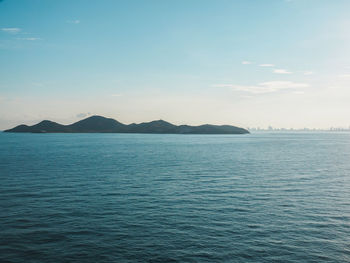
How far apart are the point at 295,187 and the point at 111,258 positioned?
123 feet

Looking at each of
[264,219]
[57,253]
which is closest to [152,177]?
[264,219]

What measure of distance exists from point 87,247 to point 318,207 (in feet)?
97.5

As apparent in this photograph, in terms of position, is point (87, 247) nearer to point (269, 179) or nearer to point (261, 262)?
point (261, 262)

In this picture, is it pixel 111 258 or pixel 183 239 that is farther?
pixel 183 239

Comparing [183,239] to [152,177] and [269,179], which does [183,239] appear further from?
[269,179]

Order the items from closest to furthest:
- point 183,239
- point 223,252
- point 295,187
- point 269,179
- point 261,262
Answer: point 261,262 < point 223,252 < point 183,239 < point 295,187 < point 269,179

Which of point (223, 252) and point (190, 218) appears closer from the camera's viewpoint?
point (223, 252)

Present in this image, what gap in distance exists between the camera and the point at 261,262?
20.3 metres

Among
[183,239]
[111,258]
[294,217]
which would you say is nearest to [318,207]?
[294,217]

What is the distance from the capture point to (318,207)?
3481cm

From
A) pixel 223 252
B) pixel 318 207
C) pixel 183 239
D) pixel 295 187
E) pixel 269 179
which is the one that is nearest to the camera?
pixel 223 252

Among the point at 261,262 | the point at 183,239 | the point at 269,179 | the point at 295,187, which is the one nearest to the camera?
the point at 261,262

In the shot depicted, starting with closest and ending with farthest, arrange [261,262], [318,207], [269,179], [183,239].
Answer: [261,262] < [183,239] < [318,207] < [269,179]

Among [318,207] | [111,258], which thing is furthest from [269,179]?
[111,258]
